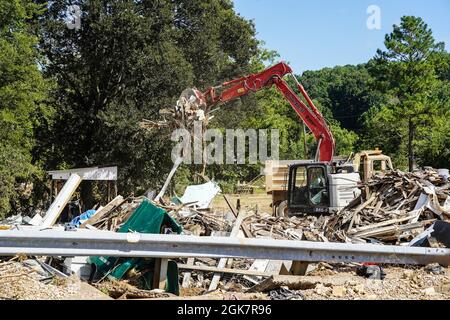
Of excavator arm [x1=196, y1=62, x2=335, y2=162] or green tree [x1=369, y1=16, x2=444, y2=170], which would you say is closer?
excavator arm [x1=196, y1=62, x2=335, y2=162]

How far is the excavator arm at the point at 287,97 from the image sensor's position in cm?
1675

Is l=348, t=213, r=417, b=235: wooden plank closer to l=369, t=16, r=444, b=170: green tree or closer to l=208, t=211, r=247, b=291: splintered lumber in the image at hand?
l=208, t=211, r=247, b=291: splintered lumber

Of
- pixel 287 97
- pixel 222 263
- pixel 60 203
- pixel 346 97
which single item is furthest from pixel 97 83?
pixel 346 97

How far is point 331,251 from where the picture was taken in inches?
237

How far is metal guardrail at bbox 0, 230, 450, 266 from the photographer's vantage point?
18.2ft

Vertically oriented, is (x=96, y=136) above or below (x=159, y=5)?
below

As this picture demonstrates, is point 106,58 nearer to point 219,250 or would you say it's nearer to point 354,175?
point 354,175

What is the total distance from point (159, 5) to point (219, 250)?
2041 cm

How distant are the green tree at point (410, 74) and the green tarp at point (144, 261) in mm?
29131

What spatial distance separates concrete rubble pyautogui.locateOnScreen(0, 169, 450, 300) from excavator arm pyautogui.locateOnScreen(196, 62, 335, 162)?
3.19 metres

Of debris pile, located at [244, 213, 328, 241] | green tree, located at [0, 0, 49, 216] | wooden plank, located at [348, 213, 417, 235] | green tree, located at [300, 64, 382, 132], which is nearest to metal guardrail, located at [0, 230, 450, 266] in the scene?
debris pile, located at [244, 213, 328, 241]

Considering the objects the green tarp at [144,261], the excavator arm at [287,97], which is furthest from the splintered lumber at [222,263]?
the excavator arm at [287,97]

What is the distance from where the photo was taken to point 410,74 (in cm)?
3469

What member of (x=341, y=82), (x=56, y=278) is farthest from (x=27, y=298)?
(x=341, y=82)
